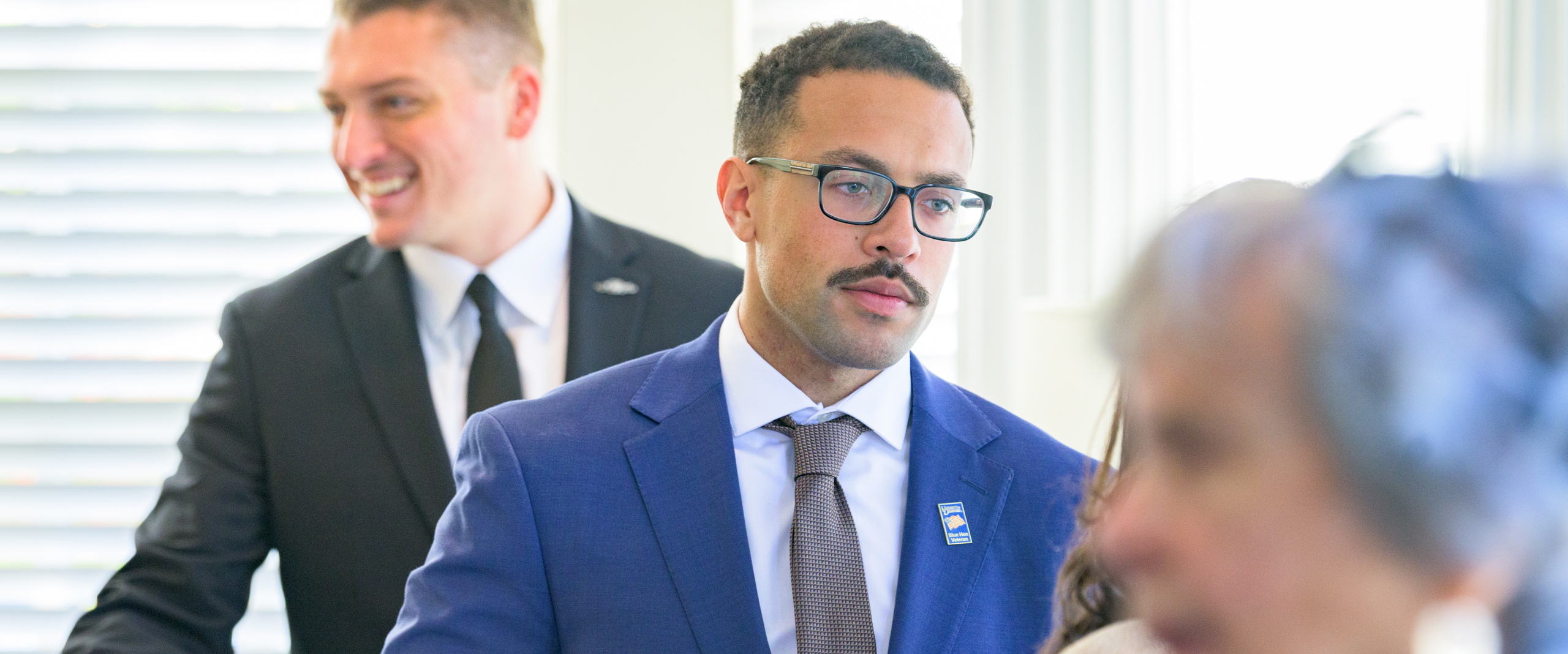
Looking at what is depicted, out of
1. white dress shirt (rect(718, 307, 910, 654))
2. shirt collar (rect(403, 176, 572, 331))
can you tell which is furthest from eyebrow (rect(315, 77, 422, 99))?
white dress shirt (rect(718, 307, 910, 654))

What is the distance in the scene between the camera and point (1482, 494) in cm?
50

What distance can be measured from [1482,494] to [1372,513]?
4 centimetres

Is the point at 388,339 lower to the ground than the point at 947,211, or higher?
lower

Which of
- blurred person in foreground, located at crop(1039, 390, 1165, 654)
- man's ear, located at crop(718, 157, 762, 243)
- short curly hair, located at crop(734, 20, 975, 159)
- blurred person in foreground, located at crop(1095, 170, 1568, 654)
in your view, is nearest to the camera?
blurred person in foreground, located at crop(1095, 170, 1568, 654)

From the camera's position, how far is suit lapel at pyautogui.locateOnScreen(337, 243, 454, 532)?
2.31m

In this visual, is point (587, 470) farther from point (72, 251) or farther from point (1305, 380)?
point (72, 251)

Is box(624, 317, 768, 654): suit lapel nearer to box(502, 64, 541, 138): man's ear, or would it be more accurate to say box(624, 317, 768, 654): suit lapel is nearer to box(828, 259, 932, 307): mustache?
box(828, 259, 932, 307): mustache

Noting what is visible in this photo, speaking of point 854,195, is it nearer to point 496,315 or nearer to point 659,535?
point 659,535

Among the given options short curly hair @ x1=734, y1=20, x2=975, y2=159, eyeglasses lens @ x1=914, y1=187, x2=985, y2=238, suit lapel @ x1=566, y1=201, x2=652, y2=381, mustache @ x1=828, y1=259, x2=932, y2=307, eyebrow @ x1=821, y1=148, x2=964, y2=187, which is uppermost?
short curly hair @ x1=734, y1=20, x2=975, y2=159

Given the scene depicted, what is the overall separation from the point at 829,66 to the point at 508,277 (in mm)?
935

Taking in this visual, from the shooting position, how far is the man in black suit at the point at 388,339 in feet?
7.59

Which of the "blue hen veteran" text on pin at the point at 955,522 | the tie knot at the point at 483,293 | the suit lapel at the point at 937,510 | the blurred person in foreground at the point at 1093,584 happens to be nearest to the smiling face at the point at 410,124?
the tie knot at the point at 483,293

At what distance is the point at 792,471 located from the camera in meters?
1.77

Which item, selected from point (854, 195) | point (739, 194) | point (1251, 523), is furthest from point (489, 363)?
point (1251, 523)
